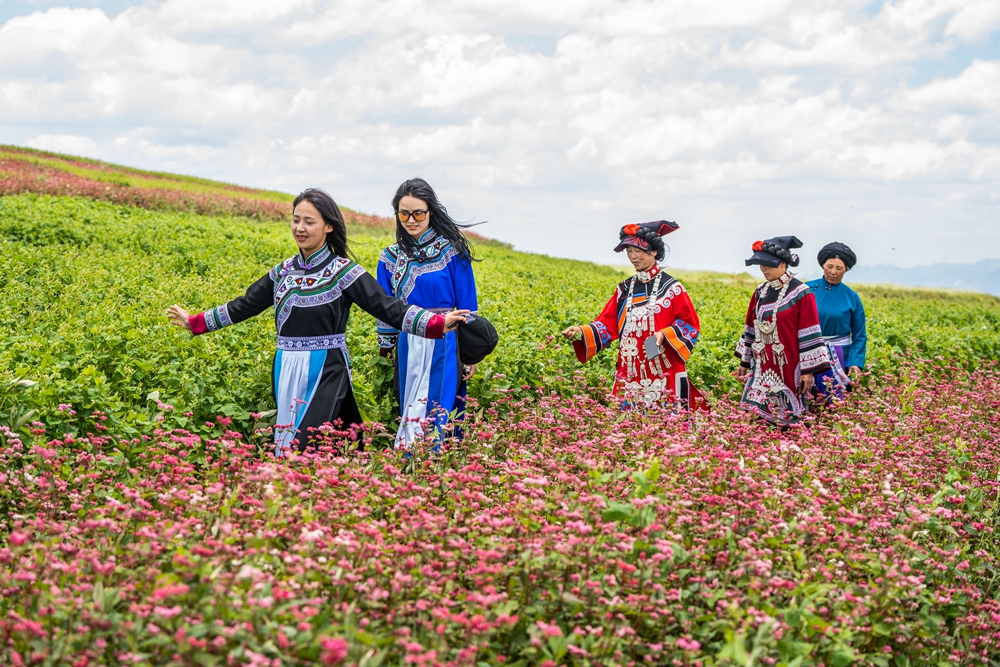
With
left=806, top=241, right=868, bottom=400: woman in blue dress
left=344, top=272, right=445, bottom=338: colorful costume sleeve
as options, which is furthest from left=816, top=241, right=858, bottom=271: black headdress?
left=344, top=272, right=445, bottom=338: colorful costume sleeve

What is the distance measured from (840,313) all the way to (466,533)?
5.95 m

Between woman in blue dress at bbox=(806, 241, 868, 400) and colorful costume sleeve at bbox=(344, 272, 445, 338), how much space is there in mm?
4794

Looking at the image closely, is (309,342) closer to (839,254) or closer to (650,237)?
(650,237)

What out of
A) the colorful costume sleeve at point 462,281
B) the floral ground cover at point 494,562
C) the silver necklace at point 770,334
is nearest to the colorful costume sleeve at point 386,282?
the colorful costume sleeve at point 462,281

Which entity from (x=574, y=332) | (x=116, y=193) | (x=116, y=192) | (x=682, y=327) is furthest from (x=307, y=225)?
(x=116, y=192)

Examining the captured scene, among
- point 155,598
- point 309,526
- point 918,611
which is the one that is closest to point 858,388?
point 918,611

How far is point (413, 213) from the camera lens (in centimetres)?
588

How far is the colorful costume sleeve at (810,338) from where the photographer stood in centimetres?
732

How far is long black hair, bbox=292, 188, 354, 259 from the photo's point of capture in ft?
17.4

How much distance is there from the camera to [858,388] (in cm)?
835

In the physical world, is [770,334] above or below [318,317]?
below

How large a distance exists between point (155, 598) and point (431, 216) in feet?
12.4

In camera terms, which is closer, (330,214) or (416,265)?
(330,214)

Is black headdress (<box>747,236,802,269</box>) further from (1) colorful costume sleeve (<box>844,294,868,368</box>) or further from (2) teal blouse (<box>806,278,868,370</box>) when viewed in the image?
(1) colorful costume sleeve (<box>844,294,868,368</box>)
